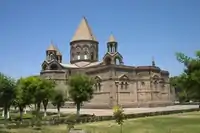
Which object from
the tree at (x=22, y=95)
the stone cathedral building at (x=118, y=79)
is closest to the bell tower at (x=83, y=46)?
the stone cathedral building at (x=118, y=79)

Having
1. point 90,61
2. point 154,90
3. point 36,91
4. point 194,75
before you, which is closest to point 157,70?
point 154,90

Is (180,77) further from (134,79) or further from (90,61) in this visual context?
(90,61)

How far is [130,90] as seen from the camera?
198 feet

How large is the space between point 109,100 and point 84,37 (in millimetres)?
23516

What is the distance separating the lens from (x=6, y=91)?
3512cm

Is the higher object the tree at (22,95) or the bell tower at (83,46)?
the bell tower at (83,46)

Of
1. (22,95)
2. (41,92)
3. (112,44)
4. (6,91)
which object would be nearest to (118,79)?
(112,44)

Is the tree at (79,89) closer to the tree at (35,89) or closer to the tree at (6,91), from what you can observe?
the tree at (35,89)

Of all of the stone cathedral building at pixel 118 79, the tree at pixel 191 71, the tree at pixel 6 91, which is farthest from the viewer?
the stone cathedral building at pixel 118 79

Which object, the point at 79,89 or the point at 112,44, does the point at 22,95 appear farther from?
the point at 112,44

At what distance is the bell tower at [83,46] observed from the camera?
7456 centimetres

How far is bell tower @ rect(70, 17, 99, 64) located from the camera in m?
74.6

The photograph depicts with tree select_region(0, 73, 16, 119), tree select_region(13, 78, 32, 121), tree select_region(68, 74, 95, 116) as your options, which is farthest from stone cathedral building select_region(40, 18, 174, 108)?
tree select_region(0, 73, 16, 119)

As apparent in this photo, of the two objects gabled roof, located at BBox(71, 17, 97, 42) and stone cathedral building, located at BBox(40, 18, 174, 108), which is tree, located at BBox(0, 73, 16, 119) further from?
gabled roof, located at BBox(71, 17, 97, 42)
